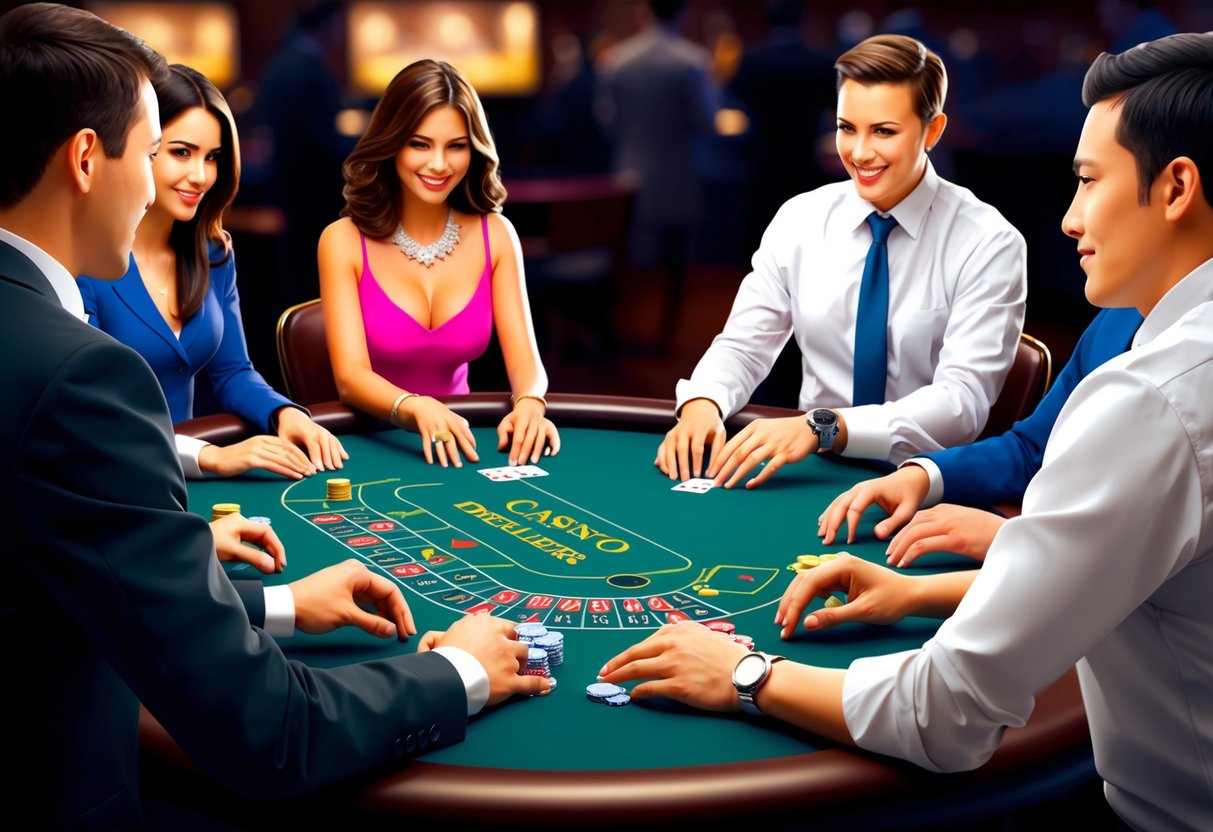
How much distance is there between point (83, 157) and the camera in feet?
3.99

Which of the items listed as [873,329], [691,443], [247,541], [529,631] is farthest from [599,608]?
[873,329]

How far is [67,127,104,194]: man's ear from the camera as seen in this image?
1207 mm

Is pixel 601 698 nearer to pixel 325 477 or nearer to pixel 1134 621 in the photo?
pixel 1134 621

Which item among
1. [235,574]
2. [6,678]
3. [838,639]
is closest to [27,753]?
[6,678]

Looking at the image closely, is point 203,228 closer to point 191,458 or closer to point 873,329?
point 191,458

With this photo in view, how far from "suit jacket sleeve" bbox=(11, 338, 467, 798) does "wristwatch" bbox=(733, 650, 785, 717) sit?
39cm

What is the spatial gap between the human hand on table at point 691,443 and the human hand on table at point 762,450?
4 cm

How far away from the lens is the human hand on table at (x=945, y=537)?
1.87 meters

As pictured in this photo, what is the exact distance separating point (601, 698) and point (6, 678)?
0.61m

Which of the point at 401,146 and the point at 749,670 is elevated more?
the point at 401,146

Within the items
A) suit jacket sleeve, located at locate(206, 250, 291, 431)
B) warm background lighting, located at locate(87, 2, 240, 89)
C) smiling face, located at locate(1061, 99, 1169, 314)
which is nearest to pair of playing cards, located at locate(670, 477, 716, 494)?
suit jacket sleeve, located at locate(206, 250, 291, 431)

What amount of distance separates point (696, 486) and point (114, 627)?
1311 mm

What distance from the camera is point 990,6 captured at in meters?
10.9

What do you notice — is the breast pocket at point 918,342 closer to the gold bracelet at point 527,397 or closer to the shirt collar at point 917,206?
the shirt collar at point 917,206
